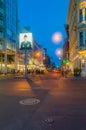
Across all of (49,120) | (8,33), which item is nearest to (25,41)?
(8,33)

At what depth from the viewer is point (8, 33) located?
266ft

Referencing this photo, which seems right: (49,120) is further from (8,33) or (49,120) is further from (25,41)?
(8,33)

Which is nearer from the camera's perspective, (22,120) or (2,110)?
(22,120)

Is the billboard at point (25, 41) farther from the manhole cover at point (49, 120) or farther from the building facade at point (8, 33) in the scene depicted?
the manhole cover at point (49, 120)

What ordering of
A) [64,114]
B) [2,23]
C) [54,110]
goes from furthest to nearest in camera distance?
[2,23]
[54,110]
[64,114]

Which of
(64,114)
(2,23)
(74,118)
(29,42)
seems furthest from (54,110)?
(2,23)

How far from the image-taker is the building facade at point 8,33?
252ft

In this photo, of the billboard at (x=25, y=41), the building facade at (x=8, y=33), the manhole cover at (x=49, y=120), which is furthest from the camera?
the building facade at (x=8, y=33)

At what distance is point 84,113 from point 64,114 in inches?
31.7

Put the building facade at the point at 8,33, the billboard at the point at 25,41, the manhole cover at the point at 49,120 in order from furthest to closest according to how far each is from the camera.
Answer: the building facade at the point at 8,33
the billboard at the point at 25,41
the manhole cover at the point at 49,120

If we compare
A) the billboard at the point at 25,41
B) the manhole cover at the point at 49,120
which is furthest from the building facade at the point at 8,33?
the manhole cover at the point at 49,120

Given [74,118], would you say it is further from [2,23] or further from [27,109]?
[2,23]

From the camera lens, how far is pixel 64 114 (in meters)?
9.25

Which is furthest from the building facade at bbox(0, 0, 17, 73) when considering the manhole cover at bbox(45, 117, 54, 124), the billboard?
the manhole cover at bbox(45, 117, 54, 124)
